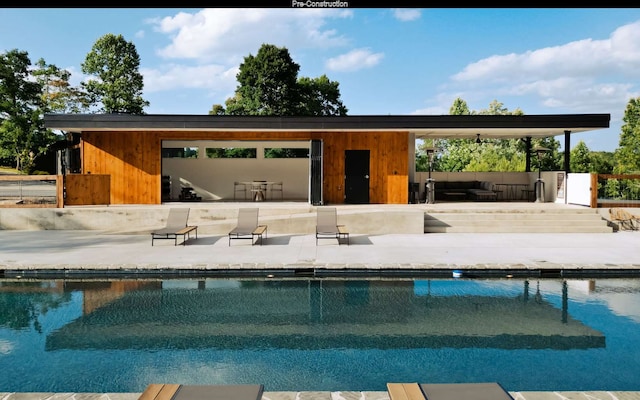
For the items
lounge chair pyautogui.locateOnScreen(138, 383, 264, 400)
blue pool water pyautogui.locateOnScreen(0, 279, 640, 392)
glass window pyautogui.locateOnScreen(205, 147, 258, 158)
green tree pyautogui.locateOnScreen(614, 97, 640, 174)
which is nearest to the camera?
lounge chair pyautogui.locateOnScreen(138, 383, 264, 400)

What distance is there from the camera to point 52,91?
127 ft

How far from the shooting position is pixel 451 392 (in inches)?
128

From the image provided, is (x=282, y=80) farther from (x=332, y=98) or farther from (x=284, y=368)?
(x=284, y=368)

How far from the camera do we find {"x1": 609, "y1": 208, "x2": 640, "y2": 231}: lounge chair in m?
14.8

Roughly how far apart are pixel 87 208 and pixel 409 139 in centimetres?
1152

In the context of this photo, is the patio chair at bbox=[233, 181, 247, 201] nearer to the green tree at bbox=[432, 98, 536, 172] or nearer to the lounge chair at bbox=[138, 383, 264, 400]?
the lounge chair at bbox=[138, 383, 264, 400]

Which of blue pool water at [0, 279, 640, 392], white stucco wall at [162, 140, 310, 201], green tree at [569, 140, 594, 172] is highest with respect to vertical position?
green tree at [569, 140, 594, 172]

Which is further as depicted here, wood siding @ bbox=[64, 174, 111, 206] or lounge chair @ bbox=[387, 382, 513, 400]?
wood siding @ bbox=[64, 174, 111, 206]

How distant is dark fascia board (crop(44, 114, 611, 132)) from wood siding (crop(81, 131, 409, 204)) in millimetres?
1073

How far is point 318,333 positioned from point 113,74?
39.8 metres

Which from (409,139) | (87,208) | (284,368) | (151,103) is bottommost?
(284,368)

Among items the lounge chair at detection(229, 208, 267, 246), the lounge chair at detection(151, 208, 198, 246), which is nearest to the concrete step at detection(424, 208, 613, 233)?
the lounge chair at detection(229, 208, 267, 246)

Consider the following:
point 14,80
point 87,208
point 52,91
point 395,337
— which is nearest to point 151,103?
point 52,91

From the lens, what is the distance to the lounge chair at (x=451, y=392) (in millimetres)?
3176
